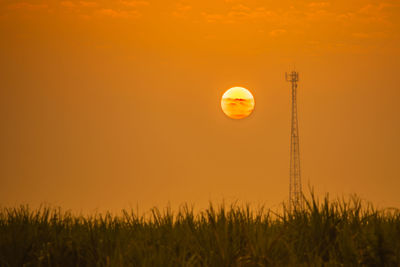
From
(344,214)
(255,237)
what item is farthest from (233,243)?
(344,214)

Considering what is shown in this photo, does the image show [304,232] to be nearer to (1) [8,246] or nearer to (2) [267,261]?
(2) [267,261]

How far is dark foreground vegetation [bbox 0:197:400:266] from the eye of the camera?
21.8ft

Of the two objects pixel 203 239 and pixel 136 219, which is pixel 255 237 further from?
pixel 136 219

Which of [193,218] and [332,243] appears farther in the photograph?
[193,218]

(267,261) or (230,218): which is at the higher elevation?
(230,218)

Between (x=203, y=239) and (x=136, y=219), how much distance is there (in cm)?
208

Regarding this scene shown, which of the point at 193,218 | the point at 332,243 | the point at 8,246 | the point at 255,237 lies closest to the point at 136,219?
the point at 193,218

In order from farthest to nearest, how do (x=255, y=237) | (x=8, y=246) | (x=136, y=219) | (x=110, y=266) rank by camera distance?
(x=136, y=219) → (x=8, y=246) → (x=255, y=237) → (x=110, y=266)

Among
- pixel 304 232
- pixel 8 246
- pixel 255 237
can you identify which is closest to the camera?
pixel 255 237

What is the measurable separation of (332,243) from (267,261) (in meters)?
1.16

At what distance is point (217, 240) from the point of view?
22.3 feet

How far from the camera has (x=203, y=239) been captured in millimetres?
7195

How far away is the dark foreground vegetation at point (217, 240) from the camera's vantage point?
21.8 ft

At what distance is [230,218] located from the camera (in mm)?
7496
